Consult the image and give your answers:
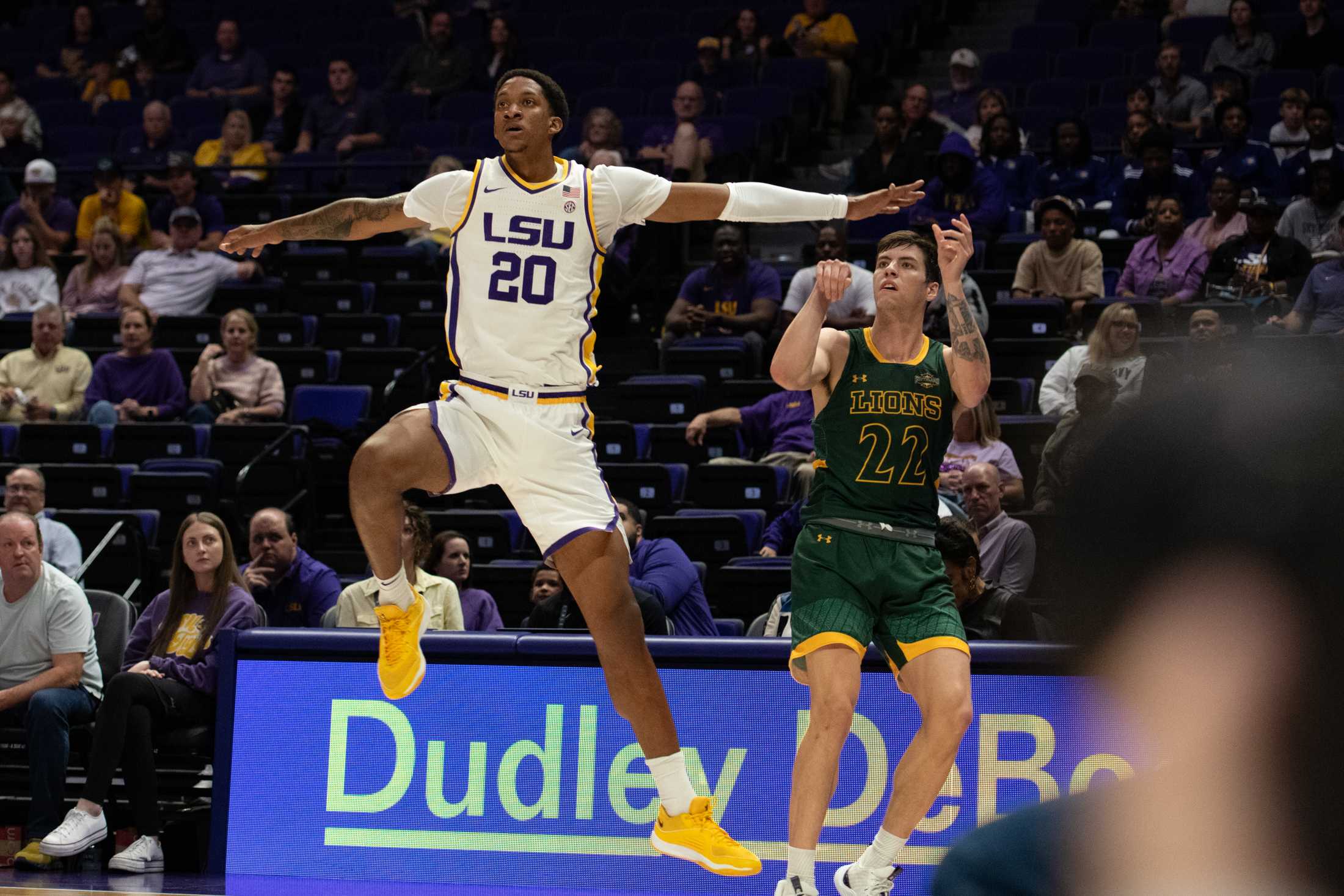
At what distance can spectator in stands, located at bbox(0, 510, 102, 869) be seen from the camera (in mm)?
7035

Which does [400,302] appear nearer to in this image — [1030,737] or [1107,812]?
[1030,737]

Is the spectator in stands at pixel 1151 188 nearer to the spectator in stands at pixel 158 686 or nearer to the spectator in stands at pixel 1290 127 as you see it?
the spectator in stands at pixel 1290 127

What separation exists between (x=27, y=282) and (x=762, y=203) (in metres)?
9.69

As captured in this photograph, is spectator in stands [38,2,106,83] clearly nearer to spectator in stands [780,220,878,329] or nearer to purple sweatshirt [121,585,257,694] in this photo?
spectator in stands [780,220,878,329]

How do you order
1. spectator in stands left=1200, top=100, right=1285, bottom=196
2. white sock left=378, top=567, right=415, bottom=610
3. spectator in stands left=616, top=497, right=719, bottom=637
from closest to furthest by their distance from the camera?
white sock left=378, top=567, right=415, bottom=610, spectator in stands left=616, top=497, right=719, bottom=637, spectator in stands left=1200, top=100, right=1285, bottom=196

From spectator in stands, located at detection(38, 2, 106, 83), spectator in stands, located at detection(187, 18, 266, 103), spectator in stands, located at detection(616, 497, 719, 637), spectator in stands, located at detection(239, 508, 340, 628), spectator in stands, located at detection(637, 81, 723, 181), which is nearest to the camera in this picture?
spectator in stands, located at detection(616, 497, 719, 637)

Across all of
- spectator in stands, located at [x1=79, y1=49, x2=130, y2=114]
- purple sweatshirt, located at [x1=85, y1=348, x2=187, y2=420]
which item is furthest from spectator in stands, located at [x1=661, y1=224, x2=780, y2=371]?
spectator in stands, located at [x1=79, y1=49, x2=130, y2=114]

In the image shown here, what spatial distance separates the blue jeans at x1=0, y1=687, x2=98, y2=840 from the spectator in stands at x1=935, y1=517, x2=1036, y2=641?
3864 mm

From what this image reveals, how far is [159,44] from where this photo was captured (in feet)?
57.1

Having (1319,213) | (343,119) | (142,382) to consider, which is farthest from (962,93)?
(142,382)

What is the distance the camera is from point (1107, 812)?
0.81 meters

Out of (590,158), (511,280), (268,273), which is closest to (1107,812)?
(511,280)

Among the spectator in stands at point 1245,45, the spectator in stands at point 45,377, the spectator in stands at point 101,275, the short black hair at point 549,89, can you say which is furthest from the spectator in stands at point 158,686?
the spectator in stands at point 1245,45

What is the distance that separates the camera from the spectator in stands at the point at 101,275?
12.9 metres
